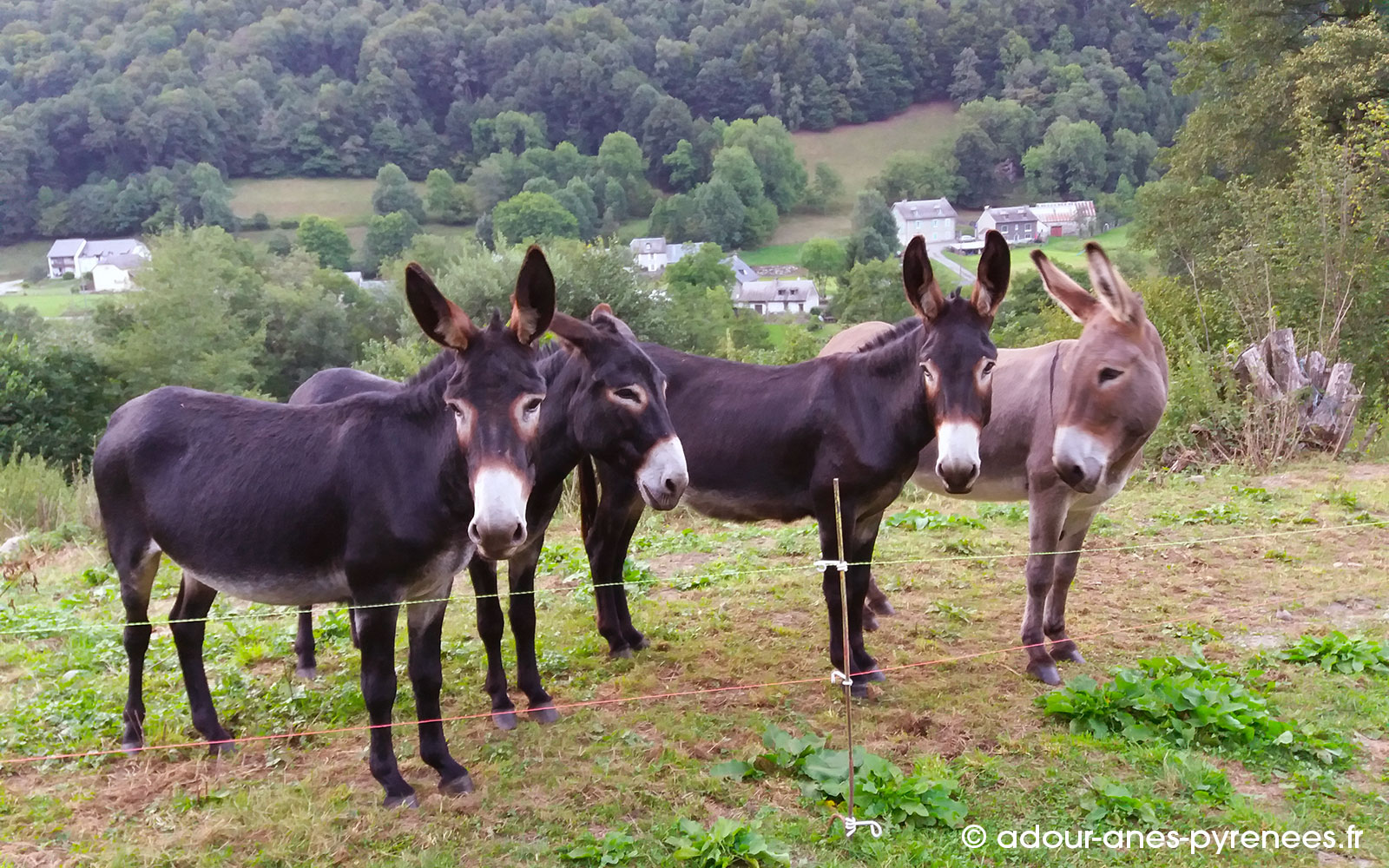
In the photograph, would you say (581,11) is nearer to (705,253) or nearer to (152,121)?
(152,121)

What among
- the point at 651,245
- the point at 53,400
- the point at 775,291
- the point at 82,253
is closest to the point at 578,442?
the point at 53,400

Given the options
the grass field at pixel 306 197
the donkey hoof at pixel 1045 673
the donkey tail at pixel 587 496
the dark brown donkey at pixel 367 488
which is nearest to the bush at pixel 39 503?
the donkey tail at pixel 587 496

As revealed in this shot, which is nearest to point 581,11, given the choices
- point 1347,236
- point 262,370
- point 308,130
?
point 308,130

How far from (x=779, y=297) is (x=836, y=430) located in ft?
165

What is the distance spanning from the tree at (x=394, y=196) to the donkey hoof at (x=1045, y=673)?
7254 centimetres

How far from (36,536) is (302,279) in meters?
43.7

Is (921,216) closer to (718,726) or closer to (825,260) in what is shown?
(825,260)

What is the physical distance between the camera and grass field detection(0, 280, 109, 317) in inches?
1553

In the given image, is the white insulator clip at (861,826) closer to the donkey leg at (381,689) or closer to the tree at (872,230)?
the donkey leg at (381,689)

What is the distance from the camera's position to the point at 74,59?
7662 centimetres

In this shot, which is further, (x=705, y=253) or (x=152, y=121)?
(x=152, y=121)

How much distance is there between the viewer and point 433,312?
3.21 meters

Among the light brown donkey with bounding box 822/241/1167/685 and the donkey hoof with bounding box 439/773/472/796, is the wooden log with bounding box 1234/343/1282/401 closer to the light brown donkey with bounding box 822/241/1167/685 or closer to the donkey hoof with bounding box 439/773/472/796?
the light brown donkey with bounding box 822/241/1167/685

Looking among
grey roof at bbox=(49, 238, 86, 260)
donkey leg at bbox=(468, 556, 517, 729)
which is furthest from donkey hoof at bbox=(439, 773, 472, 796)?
grey roof at bbox=(49, 238, 86, 260)
